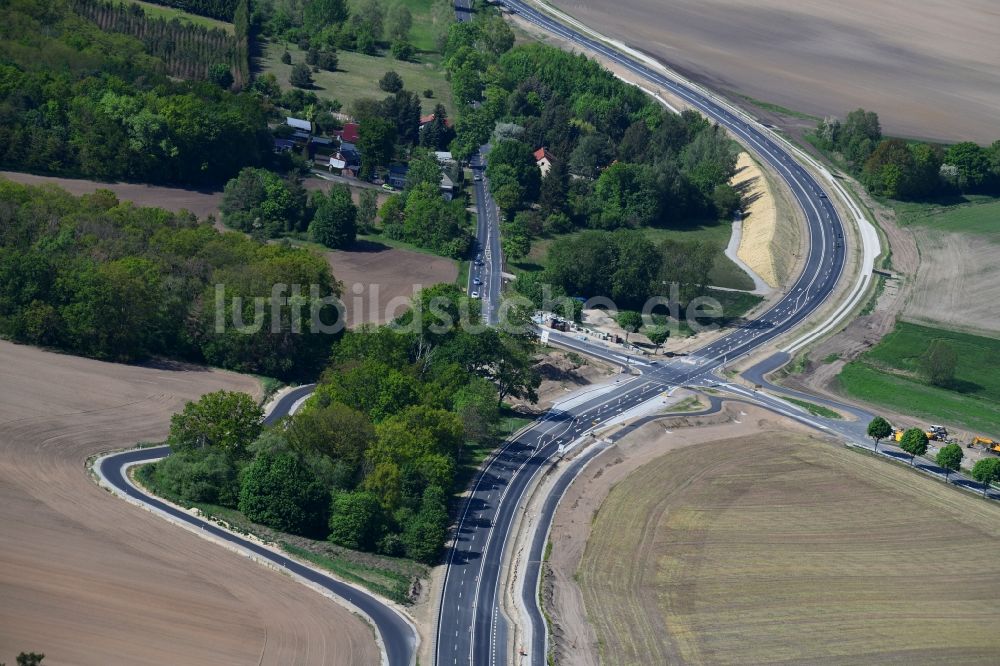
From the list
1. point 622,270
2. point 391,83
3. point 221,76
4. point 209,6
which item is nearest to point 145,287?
point 622,270

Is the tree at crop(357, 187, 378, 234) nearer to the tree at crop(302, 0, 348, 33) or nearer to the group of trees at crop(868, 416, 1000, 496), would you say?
the group of trees at crop(868, 416, 1000, 496)

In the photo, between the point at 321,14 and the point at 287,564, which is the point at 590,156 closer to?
the point at 321,14

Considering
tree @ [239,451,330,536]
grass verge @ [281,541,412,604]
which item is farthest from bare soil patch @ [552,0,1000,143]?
grass verge @ [281,541,412,604]

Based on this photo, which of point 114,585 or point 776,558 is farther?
point 776,558

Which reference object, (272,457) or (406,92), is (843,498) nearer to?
(272,457)

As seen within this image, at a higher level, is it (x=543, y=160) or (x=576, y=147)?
(x=576, y=147)

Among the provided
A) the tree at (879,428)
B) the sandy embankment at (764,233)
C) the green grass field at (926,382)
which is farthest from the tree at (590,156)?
the tree at (879,428)

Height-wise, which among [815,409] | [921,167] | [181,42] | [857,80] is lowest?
[815,409]
